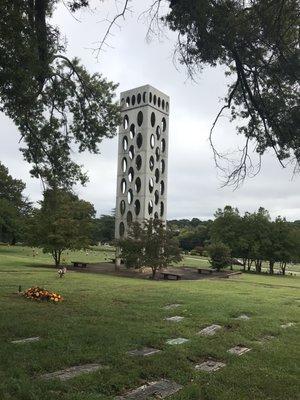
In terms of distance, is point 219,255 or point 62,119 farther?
point 219,255

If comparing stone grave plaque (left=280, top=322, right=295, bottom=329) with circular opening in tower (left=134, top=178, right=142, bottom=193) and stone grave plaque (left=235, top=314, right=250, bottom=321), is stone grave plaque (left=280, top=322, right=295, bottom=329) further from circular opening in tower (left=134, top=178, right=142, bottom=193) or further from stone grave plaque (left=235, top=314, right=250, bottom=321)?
circular opening in tower (left=134, top=178, right=142, bottom=193)

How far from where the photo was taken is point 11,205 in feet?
189

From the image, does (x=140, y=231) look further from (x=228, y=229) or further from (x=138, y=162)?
(x=228, y=229)

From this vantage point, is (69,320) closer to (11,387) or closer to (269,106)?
(11,387)

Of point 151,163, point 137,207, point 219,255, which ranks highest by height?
point 151,163

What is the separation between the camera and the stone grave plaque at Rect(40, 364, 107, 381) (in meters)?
5.94

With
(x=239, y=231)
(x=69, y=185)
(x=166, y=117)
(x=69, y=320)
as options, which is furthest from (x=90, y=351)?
(x=239, y=231)

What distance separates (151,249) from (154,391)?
24.8 meters

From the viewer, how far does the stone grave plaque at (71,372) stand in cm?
594

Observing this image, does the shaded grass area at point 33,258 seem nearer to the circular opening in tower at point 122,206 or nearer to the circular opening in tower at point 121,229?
the circular opening in tower at point 121,229

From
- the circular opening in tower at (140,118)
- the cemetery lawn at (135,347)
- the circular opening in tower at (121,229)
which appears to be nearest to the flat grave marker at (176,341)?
the cemetery lawn at (135,347)

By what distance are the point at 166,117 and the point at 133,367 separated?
128ft

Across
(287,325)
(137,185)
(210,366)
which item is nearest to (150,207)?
(137,185)

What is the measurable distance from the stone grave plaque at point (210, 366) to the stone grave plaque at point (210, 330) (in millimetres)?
2232
